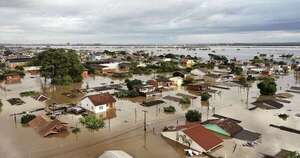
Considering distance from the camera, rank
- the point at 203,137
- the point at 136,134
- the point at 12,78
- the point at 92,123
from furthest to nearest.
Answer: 1. the point at 12,78
2. the point at 92,123
3. the point at 136,134
4. the point at 203,137

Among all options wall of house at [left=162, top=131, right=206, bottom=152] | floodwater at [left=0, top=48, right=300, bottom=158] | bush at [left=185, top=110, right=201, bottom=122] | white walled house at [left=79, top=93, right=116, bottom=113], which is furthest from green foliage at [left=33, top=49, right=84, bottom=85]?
wall of house at [left=162, top=131, right=206, bottom=152]

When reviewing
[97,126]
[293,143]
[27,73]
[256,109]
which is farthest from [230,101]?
[27,73]

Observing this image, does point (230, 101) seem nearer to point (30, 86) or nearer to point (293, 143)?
point (293, 143)

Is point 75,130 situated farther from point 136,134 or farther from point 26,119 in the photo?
point 26,119

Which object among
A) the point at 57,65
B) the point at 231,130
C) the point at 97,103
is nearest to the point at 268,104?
the point at 231,130

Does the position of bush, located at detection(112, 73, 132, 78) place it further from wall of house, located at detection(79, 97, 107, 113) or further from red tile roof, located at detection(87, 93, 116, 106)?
wall of house, located at detection(79, 97, 107, 113)

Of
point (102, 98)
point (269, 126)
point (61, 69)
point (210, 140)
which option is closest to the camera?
point (210, 140)
